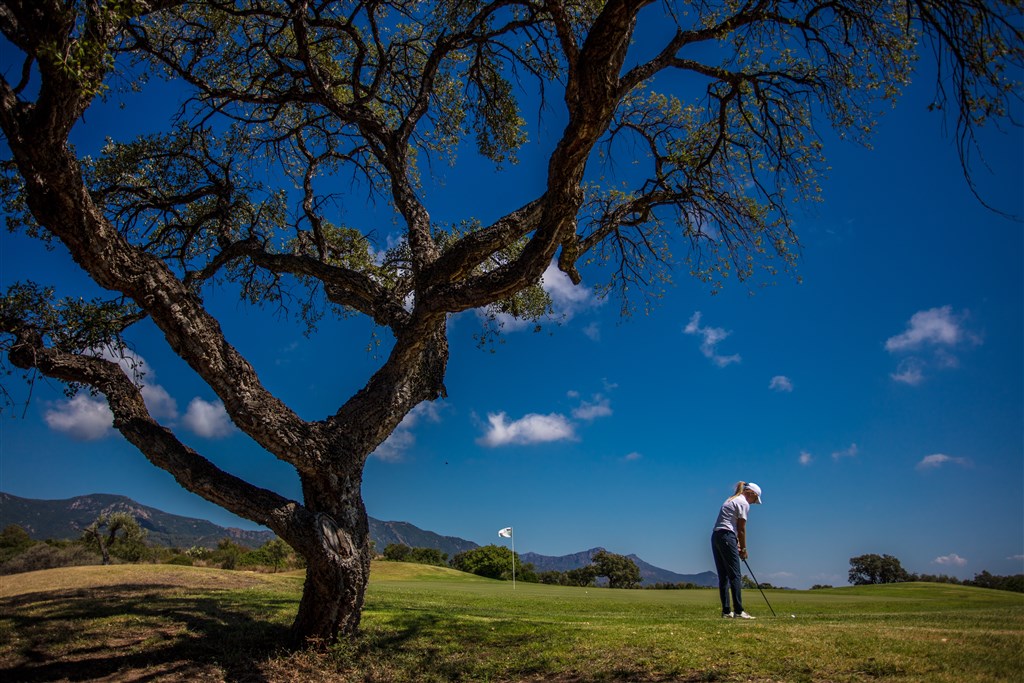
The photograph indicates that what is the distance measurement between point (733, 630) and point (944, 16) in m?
7.09

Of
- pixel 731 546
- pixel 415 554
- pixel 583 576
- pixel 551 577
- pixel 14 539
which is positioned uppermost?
pixel 731 546

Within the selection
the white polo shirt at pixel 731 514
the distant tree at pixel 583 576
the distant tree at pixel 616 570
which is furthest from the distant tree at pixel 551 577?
the white polo shirt at pixel 731 514

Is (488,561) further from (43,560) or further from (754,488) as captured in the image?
(754,488)

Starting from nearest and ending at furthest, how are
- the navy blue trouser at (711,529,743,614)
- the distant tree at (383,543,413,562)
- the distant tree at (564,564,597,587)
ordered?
the navy blue trouser at (711,529,743,614)
the distant tree at (564,564,597,587)
the distant tree at (383,543,413,562)

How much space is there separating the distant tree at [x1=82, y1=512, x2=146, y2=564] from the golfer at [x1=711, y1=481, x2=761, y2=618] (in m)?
29.0

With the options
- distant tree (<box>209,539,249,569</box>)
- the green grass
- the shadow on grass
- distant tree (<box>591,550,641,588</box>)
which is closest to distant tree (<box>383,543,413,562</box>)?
distant tree (<box>209,539,249,569</box>)

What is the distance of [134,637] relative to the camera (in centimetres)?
787

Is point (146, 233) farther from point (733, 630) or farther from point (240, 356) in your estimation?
point (733, 630)

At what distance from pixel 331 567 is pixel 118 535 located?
31.5 meters

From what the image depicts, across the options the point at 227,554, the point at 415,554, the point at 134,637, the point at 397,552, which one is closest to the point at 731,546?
the point at 134,637

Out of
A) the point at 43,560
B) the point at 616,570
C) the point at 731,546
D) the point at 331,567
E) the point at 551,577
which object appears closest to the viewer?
the point at 331,567

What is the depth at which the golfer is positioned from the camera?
8.89 m

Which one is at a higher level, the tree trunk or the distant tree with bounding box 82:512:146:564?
the tree trunk

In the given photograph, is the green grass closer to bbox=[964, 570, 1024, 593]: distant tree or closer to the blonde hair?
the blonde hair
